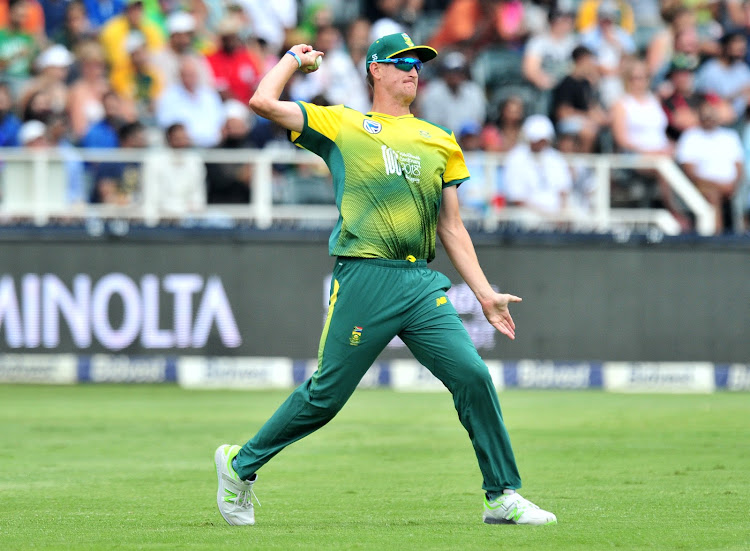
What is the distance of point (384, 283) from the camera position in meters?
6.56

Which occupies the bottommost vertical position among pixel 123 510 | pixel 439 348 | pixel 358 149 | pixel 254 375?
pixel 254 375

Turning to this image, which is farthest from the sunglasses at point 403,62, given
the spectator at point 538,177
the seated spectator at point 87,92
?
the seated spectator at point 87,92

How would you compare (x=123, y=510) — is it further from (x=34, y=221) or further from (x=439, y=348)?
(x=34, y=221)

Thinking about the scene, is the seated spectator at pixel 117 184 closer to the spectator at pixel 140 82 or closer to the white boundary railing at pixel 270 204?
the white boundary railing at pixel 270 204

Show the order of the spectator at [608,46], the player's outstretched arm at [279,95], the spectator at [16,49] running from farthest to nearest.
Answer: the spectator at [608,46], the spectator at [16,49], the player's outstretched arm at [279,95]

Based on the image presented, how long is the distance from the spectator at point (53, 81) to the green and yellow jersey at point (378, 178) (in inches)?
395

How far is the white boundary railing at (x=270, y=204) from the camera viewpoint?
49.6ft

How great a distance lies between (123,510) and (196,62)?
10.1 m

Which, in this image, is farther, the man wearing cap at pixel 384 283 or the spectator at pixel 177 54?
the spectator at pixel 177 54

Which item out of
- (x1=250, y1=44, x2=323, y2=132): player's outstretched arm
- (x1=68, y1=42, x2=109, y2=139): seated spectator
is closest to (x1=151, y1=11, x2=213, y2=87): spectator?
(x1=68, y1=42, x2=109, y2=139): seated spectator

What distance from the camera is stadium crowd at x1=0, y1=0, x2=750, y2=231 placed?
50.3 feet

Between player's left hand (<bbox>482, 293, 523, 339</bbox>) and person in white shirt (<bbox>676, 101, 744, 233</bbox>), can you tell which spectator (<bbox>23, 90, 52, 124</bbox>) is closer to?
person in white shirt (<bbox>676, 101, 744, 233</bbox>)

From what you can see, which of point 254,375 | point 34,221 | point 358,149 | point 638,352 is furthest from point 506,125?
point 358,149

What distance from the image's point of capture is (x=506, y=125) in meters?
15.9
